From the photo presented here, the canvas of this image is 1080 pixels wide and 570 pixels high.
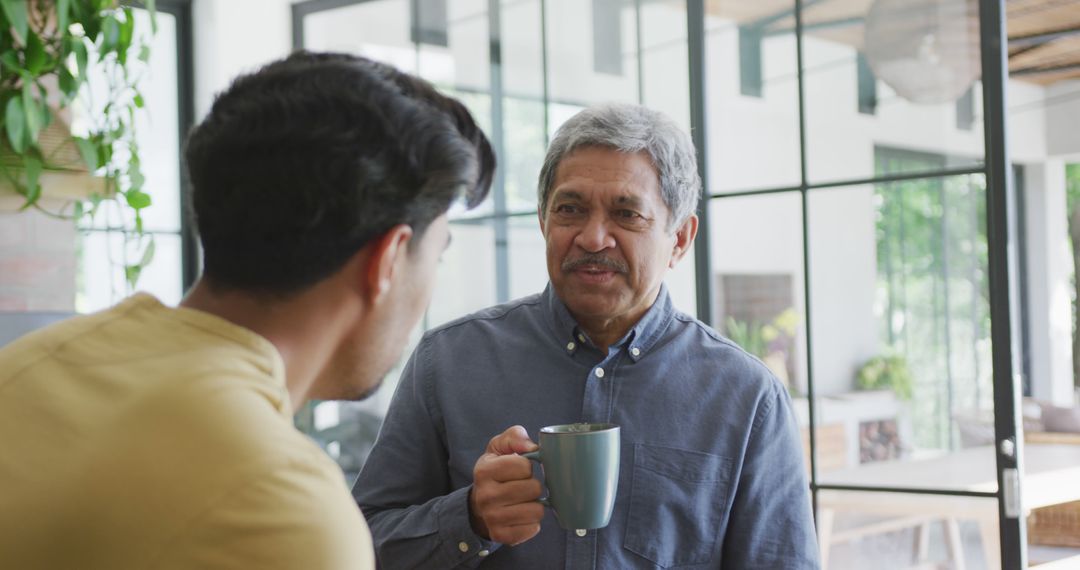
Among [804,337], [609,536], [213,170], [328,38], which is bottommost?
[609,536]

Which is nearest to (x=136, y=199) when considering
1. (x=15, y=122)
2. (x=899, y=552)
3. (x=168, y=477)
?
(x=15, y=122)

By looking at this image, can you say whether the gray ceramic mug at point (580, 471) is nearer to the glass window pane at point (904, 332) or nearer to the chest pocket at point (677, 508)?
the chest pocket at point (677, 508)

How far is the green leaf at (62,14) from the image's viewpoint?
1.95 metres

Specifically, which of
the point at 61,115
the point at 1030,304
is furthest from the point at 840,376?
the point at 1030,304

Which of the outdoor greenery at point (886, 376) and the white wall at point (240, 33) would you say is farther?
the white wall at point (240, 33)

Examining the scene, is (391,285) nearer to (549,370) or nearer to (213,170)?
(213,170)

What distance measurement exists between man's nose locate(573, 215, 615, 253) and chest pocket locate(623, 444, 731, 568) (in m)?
0.29

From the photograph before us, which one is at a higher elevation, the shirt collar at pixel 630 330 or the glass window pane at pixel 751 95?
the glass window pane at pixel 751 95

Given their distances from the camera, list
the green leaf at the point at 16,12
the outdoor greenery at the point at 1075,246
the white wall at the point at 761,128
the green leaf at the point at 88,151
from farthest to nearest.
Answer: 1. the outdoor greenery at the point at 1075,246
2. the white wall at the point at 761,128
3. the green leaf at the point at 88,151
4. the green leaf at the point at 16,12

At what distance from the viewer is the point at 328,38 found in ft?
13.3

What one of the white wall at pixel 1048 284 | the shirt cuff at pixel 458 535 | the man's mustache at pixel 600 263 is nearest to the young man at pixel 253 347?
the shirt cuff at pixel 458 535

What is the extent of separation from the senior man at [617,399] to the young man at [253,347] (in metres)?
0.59

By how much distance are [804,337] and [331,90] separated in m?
2.37

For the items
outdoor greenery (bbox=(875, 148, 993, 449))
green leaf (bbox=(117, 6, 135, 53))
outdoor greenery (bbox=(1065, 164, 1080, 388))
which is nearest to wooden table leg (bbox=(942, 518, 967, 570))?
outdoor greenery (bbox=(875, 148, 993, 449))
